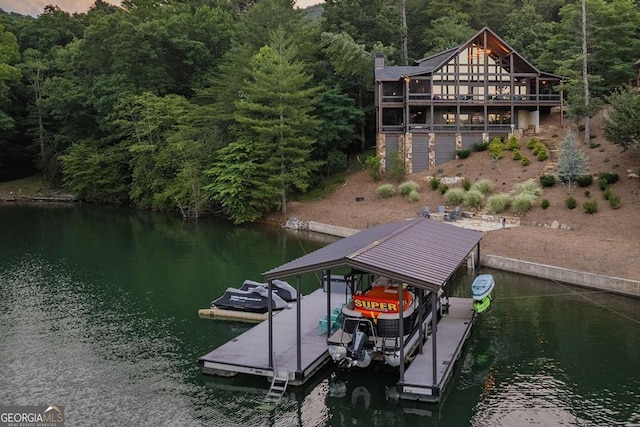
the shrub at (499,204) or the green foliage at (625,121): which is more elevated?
the green foliage at (625,121)

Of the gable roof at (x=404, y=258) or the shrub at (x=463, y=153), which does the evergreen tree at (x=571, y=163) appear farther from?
the gable roof at (x=404, y=258)

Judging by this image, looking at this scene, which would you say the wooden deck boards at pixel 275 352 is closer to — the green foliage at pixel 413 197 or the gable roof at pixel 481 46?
the green foliage at pixel 413 197

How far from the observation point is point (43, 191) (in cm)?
6606

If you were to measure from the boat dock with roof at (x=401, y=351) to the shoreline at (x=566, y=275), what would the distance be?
7293 millimetres

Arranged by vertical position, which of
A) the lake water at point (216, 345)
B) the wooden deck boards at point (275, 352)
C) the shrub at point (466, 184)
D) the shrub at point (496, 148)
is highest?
the shrub at point (496, 148)

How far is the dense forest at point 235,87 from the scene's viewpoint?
149ft

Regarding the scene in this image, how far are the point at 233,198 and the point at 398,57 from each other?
2520cm

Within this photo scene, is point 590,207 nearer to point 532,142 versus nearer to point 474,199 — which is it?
point 474,199

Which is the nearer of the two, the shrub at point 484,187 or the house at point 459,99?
the shrub at point 484,187

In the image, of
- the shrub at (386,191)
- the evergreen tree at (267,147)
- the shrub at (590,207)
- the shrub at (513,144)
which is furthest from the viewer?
the evergreen tree at (267,147)

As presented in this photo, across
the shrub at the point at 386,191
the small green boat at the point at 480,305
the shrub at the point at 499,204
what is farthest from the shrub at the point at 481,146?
the small green boat at the point at 480,305

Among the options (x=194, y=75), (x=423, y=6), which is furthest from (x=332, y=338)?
(x=423, y=6)

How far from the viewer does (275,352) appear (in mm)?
16516

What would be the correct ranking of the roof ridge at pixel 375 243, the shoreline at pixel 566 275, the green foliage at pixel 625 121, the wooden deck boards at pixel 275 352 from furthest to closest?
1. the green foliage at pixel 625 121
2. the shoreline at pixel 566 275
3. the wooden deck boards at pixel 275 352
4. the roof ridge at pixel 375 243
